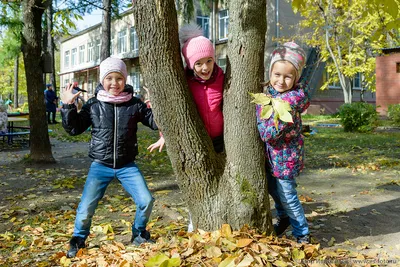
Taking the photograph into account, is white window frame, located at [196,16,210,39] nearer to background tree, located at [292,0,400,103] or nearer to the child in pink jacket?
background tree, located at [292,0,400,103]

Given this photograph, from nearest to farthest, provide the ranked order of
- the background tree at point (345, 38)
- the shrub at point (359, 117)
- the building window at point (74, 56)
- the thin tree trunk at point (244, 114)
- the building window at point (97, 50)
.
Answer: the thin tree trunk at point (244, 114) < the shrub at point (359, 117) < the background tree at point (345, 38) < the building window at point (97, 50) < the building window at point (74, 56)

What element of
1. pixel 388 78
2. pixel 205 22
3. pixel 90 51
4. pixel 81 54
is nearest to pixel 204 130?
pixel 388 78

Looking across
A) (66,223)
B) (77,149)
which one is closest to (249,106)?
(66,223)

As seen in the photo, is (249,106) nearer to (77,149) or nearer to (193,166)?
(193,166)

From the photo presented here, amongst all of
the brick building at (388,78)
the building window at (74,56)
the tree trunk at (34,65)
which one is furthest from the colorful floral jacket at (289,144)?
the building window at (74,56)

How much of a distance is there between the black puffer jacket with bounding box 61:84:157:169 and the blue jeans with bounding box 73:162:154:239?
0.07 meters

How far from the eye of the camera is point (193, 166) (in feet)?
9.77

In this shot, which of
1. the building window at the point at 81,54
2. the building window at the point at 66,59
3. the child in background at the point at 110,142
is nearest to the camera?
the child in background at the point at 110,142

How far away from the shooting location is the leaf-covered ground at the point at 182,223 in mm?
2748

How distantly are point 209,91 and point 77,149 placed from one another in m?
7.90

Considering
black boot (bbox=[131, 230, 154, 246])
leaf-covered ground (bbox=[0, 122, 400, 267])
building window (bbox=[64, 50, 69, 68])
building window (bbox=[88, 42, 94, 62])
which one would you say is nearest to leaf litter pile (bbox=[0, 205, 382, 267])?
leaf-covered ground (bbox=[0, 122, 400, 267])

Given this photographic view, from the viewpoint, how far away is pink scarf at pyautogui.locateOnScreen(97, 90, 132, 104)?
3.42 metres

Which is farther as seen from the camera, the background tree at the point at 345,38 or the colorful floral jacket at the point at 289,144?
the background tree at the point at 345,38

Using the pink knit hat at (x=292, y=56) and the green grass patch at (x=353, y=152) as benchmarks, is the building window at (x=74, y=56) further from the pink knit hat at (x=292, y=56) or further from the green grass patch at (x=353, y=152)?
the pink knit hat at (x=292, y=56)
